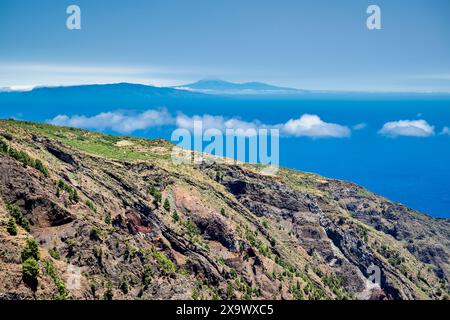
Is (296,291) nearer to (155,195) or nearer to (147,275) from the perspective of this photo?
(155,195)

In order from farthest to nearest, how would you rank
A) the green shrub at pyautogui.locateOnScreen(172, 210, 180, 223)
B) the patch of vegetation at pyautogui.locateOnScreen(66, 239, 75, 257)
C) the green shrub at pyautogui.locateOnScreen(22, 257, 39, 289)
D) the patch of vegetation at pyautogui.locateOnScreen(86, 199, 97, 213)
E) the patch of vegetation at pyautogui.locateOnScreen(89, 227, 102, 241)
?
the green shrub at pyautogui.locateOnScreen(172, 210, 180, 223), the patch of vegetation at pyautogui.locateOnScreen(86, 199, 97, 213), the patch of vegetation at pyautogui.locateOnScreen(89, 227, 102, 241), the patch of vegetation at pyautogui.locateOnScreen(66, 239, 75, 257), the green shrub at pyautogui.locateOnScreen(22, 257, 39, 289)

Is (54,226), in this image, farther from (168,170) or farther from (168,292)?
(168,170)

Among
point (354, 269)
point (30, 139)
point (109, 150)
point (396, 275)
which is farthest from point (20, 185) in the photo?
point (396, 275)

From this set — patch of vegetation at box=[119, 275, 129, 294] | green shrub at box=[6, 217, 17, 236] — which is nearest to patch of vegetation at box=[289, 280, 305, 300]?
patch of vegetation at box=[119, 275, 129, 294]

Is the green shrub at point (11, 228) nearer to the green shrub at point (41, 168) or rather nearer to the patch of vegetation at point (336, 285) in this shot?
the green shrub at point (41, 168)

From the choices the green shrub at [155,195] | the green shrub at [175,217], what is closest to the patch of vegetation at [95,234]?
the green shrub at [175,217]

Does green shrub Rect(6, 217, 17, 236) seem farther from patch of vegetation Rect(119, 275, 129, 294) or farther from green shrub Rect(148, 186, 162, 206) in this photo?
green shrub Rect(148, 186, 162, 206)
